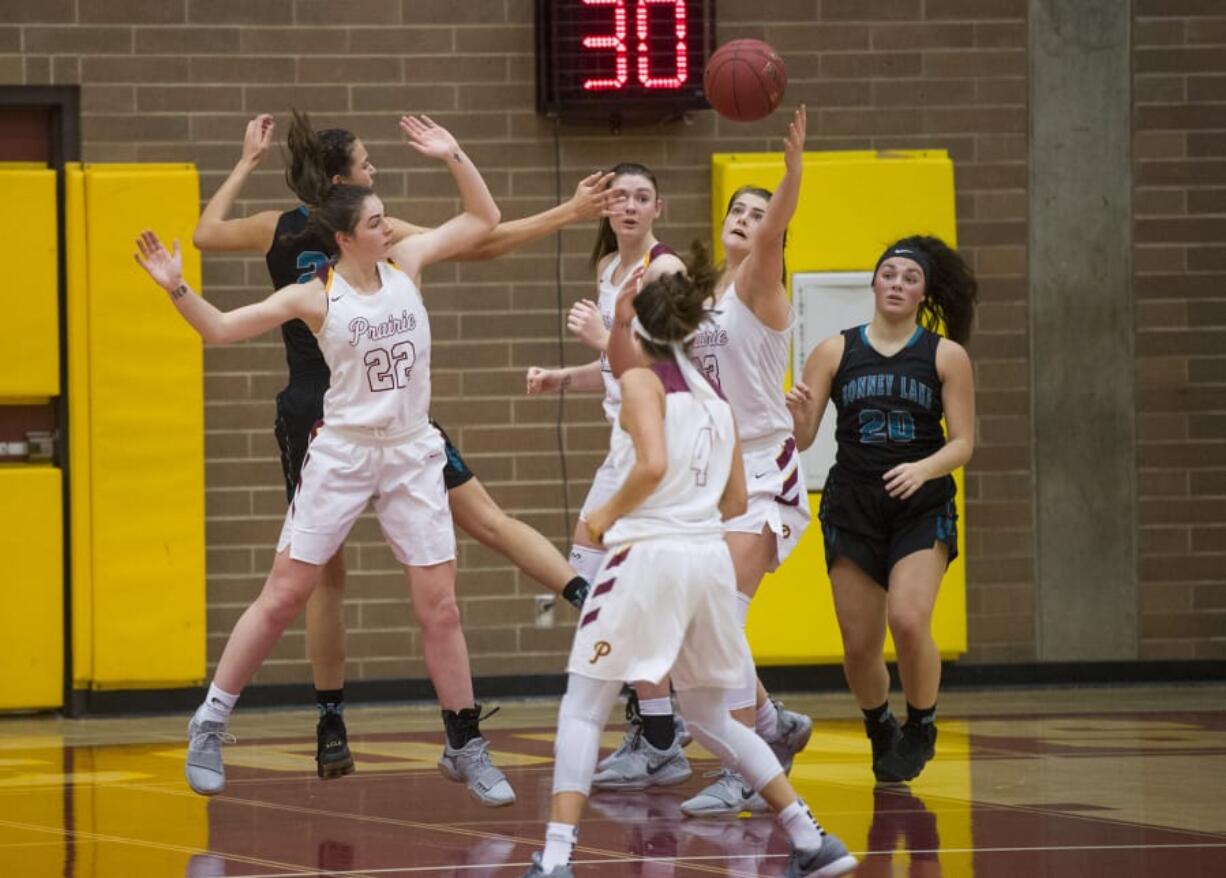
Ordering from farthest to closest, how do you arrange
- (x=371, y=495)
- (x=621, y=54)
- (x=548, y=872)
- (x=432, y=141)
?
(x=621, y=54), (x=432, y=141), (x=371, y=495), (x=548, y=872)

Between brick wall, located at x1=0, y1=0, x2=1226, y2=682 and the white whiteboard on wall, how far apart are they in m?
0.61

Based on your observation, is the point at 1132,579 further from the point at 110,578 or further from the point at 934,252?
the point at 110,578

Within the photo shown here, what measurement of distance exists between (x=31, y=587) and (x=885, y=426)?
4463mm

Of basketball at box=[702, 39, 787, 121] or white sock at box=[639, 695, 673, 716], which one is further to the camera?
basketball at box=[702, 39, 787, 121]

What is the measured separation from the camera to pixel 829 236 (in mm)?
9992

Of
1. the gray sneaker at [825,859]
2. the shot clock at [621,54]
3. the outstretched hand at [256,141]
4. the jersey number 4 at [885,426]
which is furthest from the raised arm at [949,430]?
the shot clock at [621,54]

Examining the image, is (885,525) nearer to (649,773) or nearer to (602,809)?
(649,773)

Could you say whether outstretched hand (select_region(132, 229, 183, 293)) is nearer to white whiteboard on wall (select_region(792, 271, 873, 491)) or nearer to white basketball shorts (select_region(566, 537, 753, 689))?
white basketball shorts (select_region(566, 537, 753, 689))

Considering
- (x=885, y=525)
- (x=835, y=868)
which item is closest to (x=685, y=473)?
(x=835, y=868)

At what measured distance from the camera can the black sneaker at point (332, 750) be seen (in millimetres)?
6715

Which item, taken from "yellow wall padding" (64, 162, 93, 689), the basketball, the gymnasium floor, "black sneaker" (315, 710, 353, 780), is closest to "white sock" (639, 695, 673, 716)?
the gymnasium floor

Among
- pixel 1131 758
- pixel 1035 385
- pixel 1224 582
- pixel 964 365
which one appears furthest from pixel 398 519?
pixel 1224 582

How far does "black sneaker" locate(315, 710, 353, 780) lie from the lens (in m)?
6.71

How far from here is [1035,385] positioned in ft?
34.1
